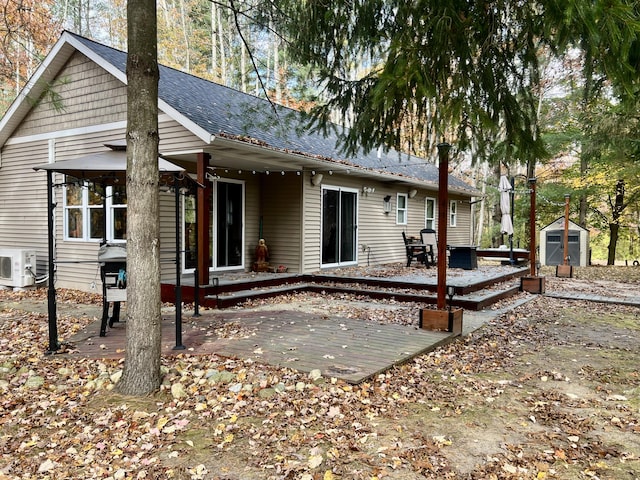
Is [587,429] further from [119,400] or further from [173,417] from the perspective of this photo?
[119,400]

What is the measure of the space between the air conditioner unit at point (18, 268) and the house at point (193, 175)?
9.3 inches

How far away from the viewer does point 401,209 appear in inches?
539

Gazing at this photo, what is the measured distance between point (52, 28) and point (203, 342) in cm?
1302

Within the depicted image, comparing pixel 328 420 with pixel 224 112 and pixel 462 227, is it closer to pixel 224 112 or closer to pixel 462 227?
pixel 224 112

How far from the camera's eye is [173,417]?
10.7 ft

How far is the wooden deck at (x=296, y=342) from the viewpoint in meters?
4.23

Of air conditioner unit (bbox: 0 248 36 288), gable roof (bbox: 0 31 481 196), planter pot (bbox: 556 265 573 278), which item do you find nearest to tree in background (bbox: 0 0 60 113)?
gable roof (bbox: 0 31 481 196)

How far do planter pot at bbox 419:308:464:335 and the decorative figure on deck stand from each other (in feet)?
15.8

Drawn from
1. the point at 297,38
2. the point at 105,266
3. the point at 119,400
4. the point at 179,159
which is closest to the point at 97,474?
the point at 119,400

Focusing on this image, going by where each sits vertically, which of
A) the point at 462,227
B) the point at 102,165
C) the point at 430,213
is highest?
the point at 102,165

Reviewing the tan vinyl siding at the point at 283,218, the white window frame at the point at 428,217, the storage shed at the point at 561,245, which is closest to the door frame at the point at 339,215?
the tan vinyl siding at the point at 283,218

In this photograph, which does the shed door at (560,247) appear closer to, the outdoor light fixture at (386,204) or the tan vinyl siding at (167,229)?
the outdoor light fixture at (386,204)

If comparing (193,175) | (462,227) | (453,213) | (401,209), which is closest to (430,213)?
(453,213)

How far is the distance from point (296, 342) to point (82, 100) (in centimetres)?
717
